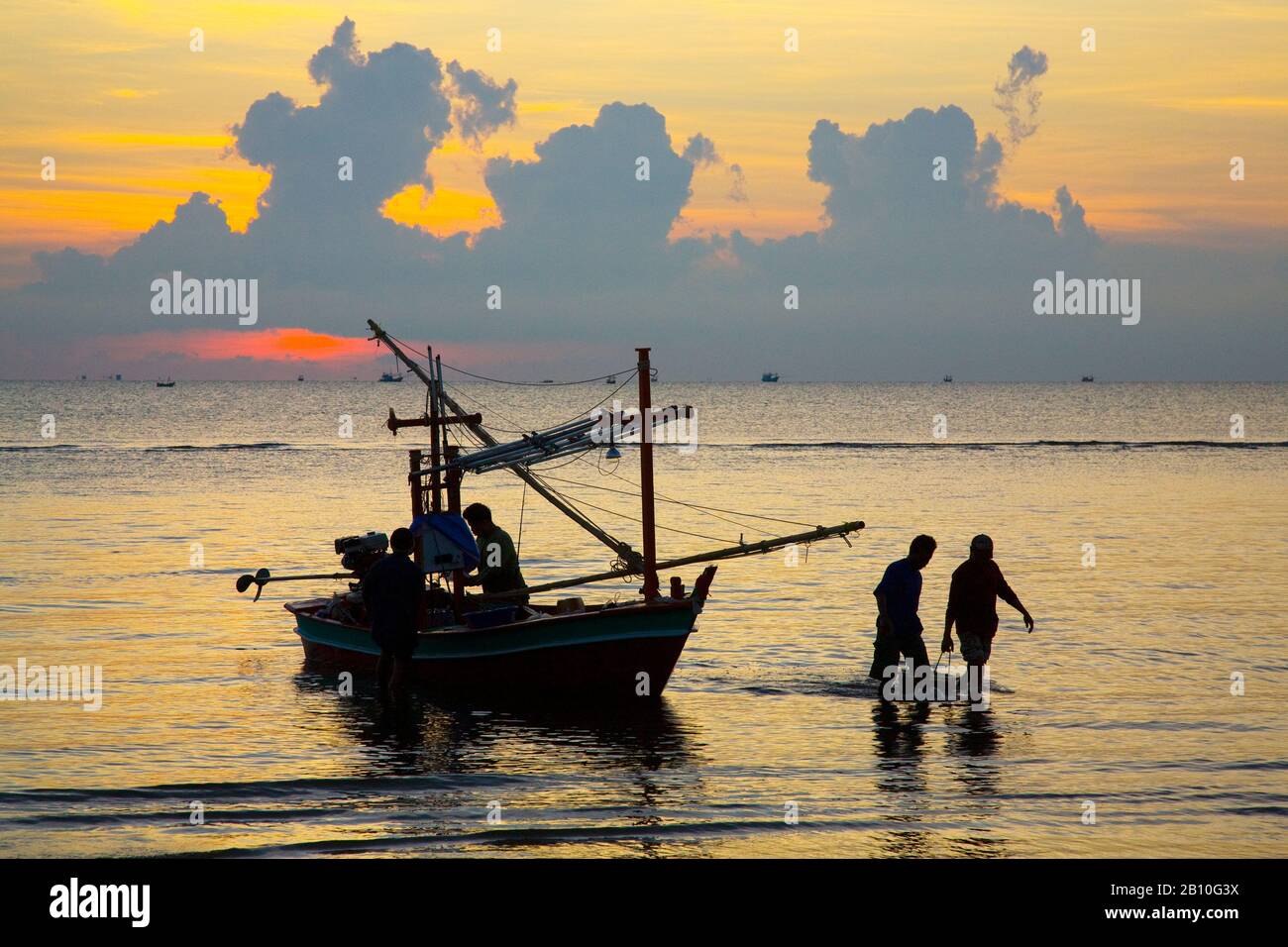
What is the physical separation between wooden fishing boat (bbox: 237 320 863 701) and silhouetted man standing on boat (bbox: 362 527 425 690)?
3.36ft

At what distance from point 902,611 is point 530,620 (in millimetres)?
5141

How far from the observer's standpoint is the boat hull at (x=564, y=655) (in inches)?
726

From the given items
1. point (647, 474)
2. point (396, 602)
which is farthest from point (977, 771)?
point (396, 602)

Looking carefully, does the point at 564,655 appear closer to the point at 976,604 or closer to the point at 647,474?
the point at 647,474

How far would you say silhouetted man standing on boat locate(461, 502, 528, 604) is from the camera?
19719mm

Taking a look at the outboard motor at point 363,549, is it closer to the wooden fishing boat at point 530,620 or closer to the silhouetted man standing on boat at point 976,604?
the wooden fishing boat at point 530,620

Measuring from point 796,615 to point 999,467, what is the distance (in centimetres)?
5661

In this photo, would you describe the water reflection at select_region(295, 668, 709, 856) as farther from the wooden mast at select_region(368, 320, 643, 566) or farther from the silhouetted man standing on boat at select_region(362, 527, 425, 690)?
the wooden mast at select_region(368, 320, 643, 566)

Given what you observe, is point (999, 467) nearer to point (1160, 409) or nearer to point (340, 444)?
point (340, 444)

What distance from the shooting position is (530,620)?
743 inches

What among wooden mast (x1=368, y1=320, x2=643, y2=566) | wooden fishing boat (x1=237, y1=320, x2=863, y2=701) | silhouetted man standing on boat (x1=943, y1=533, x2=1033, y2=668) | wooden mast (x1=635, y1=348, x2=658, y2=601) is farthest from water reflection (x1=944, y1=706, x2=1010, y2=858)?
wooden mast (x1=368, y1=320, x2=643, y2=566)

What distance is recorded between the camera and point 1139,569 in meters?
34.5

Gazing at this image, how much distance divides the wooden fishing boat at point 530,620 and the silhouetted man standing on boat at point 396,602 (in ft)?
3.36
